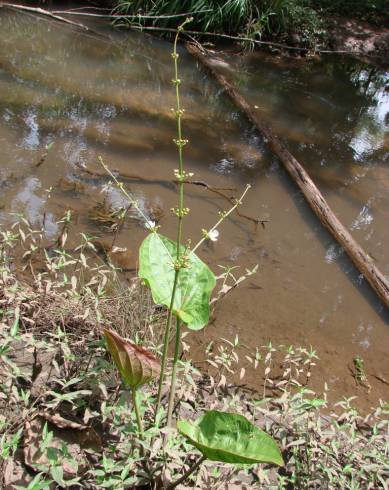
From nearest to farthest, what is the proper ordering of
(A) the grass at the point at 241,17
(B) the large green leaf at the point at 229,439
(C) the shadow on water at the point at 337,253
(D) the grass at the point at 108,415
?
(B) the large green leaf at the point at 229,439, (D) the grass at the point at 108,415, (C) the shadow on water at the point at 337,253, (A) the grass at the point at 241,17

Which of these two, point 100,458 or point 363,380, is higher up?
point 100,458

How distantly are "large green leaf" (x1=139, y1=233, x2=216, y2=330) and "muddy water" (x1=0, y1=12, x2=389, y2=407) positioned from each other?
1064mm

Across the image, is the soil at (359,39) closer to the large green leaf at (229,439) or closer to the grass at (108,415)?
the grass at (108,415)

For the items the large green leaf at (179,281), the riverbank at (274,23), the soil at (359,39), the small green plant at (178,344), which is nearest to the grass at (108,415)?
the small green plant at (178,344)

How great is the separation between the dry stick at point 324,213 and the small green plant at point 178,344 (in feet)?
7.39

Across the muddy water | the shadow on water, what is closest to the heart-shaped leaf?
the muddy water

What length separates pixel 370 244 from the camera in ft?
14.1

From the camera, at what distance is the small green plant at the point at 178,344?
4.75 ft

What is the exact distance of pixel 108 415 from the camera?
1.85 metres

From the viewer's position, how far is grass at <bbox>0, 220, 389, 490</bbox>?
5.62 ft

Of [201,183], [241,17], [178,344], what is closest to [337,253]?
[201,183]

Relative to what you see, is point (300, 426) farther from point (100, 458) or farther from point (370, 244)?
point (370, 244)

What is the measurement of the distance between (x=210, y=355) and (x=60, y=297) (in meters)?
0.83

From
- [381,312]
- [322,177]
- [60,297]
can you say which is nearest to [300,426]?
[60,297]
